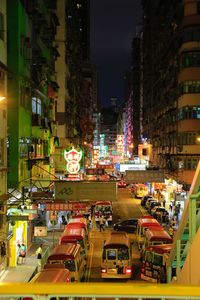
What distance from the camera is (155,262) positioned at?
23625mm

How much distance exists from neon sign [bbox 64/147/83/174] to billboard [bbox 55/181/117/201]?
573 inches

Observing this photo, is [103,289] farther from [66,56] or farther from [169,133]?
[66,56]

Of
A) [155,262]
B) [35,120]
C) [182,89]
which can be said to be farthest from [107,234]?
[155,262]

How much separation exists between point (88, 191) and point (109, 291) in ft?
65.4

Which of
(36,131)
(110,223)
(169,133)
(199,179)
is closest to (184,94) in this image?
(169,133)

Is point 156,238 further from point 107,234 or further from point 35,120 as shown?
point 107,234

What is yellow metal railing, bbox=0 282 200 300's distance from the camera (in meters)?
4.15

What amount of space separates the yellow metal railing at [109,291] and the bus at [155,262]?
19451mm

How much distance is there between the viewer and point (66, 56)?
6544cm

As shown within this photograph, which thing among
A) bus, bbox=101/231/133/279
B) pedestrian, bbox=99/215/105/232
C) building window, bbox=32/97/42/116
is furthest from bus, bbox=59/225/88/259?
pedestrian, bbox=99/215/105/232

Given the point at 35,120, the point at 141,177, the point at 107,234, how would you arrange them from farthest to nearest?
the point at 107,234
the point at 141,177
the point at 35,120

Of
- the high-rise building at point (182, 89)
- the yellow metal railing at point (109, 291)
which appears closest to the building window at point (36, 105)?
the high-rise building at point (182, 89)

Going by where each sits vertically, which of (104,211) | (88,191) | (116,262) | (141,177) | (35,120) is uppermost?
(35,120)

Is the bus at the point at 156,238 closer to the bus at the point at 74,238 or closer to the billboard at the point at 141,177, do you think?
the bus at the point at 74,238
